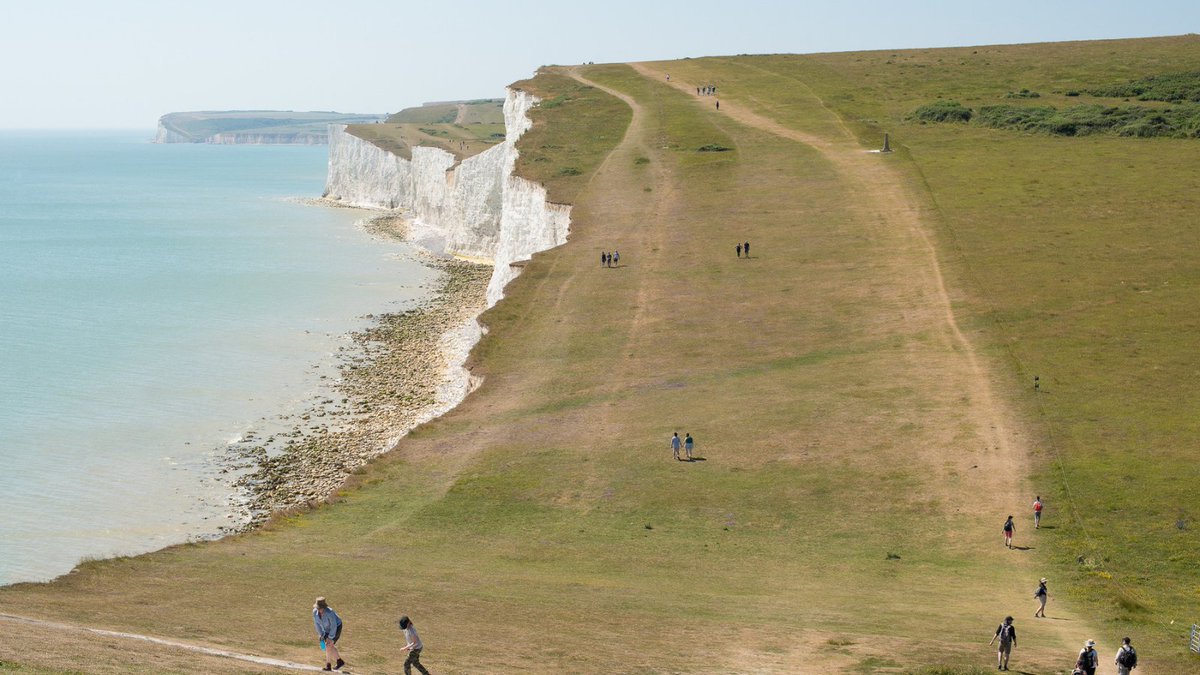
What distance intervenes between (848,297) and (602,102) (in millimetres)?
65911

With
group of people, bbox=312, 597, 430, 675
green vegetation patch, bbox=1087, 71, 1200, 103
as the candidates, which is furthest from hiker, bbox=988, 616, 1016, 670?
green vegetation patch, bbox=1087, 71, 1200, 103

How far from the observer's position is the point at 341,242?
431ft

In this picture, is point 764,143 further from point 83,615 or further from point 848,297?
point 83,615

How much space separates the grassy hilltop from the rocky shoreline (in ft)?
13.2

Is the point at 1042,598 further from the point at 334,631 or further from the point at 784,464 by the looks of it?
the point at 334,631

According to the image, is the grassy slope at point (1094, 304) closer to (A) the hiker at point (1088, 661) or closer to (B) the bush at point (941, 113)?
(B) the bush at point (941, 113)

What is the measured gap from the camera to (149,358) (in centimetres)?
7244

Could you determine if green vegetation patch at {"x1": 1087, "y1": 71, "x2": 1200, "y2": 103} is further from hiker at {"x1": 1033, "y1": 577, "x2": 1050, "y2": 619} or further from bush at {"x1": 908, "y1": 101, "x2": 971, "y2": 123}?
hiker at {"x1": 1033, "y1": 577, "x2": 1050, "y2": 619}

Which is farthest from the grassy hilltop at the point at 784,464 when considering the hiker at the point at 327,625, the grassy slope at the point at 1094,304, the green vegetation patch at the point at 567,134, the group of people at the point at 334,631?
the green vegetation patch at the point at 567,134

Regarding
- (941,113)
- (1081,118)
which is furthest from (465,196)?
(1081,118)

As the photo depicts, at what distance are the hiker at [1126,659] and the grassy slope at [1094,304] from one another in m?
2.38

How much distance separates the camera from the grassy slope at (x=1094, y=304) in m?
33.5

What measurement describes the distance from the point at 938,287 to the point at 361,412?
29839 mm

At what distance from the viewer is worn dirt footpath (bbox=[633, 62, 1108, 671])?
33.7 meters
